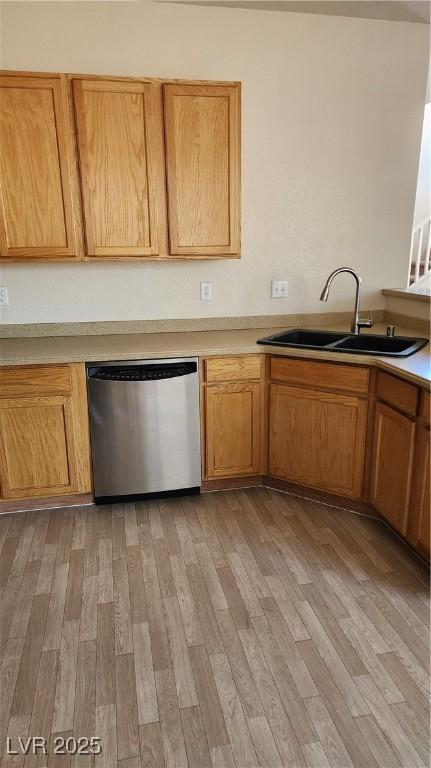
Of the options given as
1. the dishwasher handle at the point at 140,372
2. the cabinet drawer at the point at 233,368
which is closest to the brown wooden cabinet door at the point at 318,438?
the cabinet drawer at the point at 233,368

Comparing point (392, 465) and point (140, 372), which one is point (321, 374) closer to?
point (392, 465)

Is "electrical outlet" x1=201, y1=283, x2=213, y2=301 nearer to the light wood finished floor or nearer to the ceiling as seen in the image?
the light wood finished floor

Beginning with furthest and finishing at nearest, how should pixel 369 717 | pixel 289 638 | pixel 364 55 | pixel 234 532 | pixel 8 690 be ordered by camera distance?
pixel 364 55, pixel 234 532, pixel 289 638, pixel 8 690, pixel 369 717

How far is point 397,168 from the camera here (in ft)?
10.4

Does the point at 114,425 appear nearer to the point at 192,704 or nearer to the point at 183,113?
the point at 192,704

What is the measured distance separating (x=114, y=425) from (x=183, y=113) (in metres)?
1.65

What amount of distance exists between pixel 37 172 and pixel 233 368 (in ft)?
4.64

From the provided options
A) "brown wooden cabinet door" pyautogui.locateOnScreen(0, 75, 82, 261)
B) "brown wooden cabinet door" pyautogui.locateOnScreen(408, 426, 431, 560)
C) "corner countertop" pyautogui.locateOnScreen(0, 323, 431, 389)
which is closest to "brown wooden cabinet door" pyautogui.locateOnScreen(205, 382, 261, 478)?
"corner countertop" pyautogui.locateOnScreen(0, 323, 431, 389)

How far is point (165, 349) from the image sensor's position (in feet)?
8.68

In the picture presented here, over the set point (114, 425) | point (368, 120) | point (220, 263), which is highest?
point (368, 120)

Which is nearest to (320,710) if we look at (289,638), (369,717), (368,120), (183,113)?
(369,717)

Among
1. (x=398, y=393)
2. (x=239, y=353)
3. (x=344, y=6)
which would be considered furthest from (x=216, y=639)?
(x=344, y=6)

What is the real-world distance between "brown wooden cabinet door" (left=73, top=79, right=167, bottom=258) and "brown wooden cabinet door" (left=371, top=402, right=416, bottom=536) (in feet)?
4.88

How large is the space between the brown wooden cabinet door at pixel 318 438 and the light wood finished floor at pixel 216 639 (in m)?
0.20
